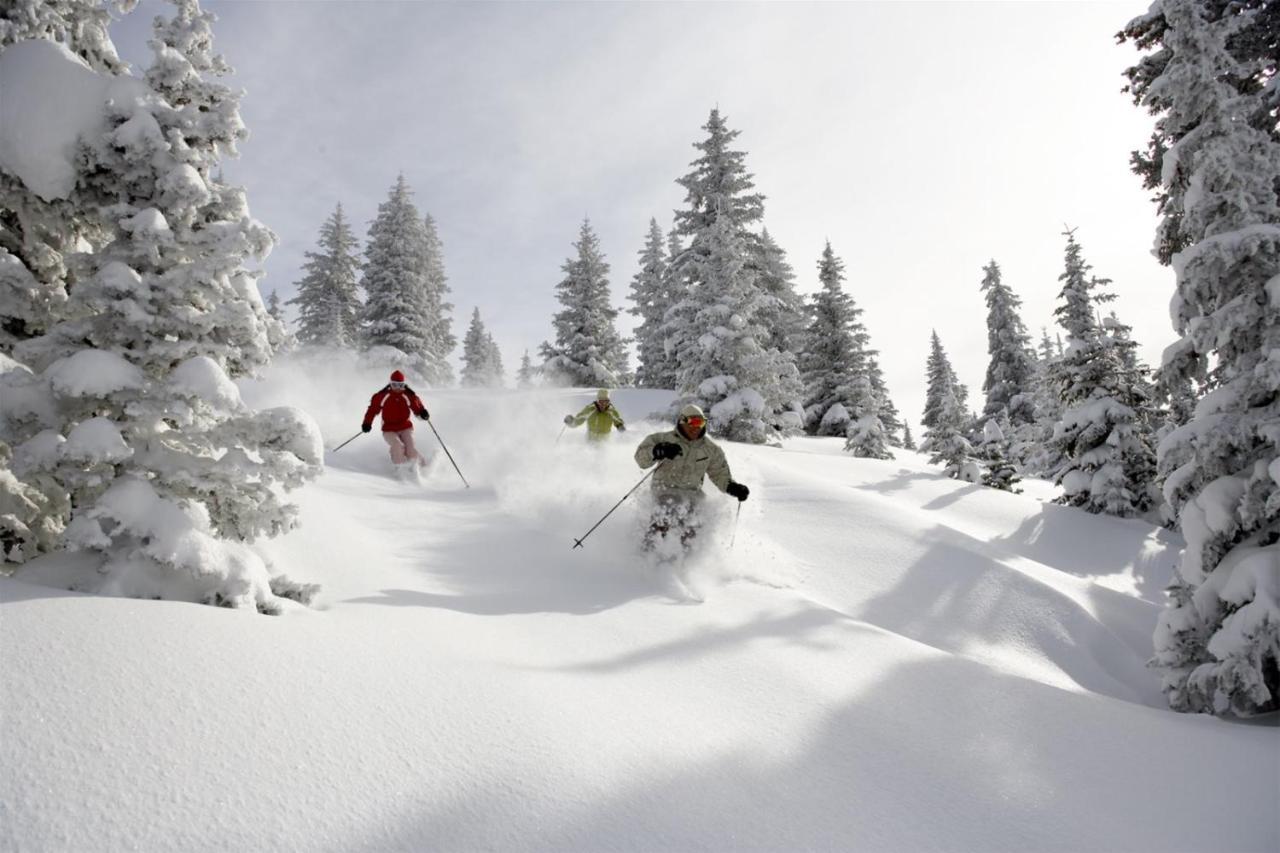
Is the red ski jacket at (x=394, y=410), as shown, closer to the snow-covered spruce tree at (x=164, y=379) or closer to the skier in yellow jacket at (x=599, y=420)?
the skier in yellow jacket at (x=599, y=420)

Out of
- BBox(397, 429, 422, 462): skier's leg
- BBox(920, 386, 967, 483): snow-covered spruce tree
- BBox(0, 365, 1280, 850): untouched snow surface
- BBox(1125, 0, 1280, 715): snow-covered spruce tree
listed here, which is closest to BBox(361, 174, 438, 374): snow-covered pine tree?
BBox(397, 429, 422, 462): skier's leg

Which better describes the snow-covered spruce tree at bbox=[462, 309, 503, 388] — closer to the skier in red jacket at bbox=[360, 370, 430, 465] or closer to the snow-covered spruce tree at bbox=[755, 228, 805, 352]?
the snow-covered spruce tree at bbox=[755, 228, 805, 352]

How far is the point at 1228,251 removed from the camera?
6930 millimetres

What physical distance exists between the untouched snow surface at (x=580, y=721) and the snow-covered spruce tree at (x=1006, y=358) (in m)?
37.9

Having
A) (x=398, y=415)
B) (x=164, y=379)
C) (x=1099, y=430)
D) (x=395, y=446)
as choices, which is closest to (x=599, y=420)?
(x=398, y=415)

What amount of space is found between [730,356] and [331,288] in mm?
Result: 30927

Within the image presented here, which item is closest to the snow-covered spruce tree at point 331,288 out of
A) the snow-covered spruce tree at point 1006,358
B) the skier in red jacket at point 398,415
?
the skier in red jacket at point 398,415

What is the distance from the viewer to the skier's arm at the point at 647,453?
28.5 ft

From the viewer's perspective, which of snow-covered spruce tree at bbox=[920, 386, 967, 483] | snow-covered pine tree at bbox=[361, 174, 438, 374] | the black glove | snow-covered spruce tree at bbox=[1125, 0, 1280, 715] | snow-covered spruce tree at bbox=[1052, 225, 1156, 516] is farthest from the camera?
snow-covered pine tree at bbox=[361, 174, 438, 374]

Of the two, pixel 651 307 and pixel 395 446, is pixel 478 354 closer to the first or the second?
pixel 651 307

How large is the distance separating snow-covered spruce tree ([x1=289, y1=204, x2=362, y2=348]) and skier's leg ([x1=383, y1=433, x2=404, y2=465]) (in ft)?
102

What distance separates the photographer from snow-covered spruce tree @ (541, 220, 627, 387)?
37344 millimetres

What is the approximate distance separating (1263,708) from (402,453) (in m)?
13.1

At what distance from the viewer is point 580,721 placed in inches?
141
